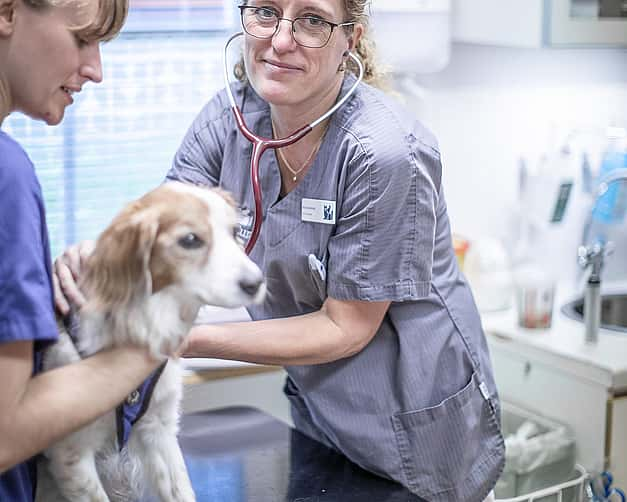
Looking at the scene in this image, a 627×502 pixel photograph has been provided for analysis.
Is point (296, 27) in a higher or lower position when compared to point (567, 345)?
higher

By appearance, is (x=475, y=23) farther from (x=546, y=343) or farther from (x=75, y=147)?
(x=75, y=147)

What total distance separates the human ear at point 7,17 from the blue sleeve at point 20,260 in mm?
115

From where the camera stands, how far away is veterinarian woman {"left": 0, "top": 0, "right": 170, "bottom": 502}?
1.00 metres

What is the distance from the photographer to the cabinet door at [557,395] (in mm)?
2330

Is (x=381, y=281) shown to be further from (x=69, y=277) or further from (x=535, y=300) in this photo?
(x=535, y=300)

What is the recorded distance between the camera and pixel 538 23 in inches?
97.8

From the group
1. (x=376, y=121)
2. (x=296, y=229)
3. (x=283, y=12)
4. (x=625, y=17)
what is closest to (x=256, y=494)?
(x=296, y=229)

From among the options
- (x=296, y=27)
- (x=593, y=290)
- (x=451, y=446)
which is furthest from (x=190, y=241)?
(x=593, y=290)

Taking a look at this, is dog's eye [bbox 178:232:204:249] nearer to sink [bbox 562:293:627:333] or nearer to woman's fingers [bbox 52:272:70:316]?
woman's fingers [bbox 52:272:70:316]

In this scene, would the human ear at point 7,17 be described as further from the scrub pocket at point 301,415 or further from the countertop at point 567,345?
the countertop at point 567,345

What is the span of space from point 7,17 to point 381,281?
2.40 feet

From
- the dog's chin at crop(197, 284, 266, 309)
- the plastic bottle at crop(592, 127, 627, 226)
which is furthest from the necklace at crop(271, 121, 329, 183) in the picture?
the plastic bottle at crop(592, 127, 627, 226)

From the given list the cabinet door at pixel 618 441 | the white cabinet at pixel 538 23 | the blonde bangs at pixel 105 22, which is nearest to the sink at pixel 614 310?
the cabinet door at pixel 618 441

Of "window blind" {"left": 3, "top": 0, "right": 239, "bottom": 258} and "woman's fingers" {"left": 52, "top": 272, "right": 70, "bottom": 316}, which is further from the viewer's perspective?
"window blind" {"left": 3, "top": 0, "right": 239, "bottom": 258}
